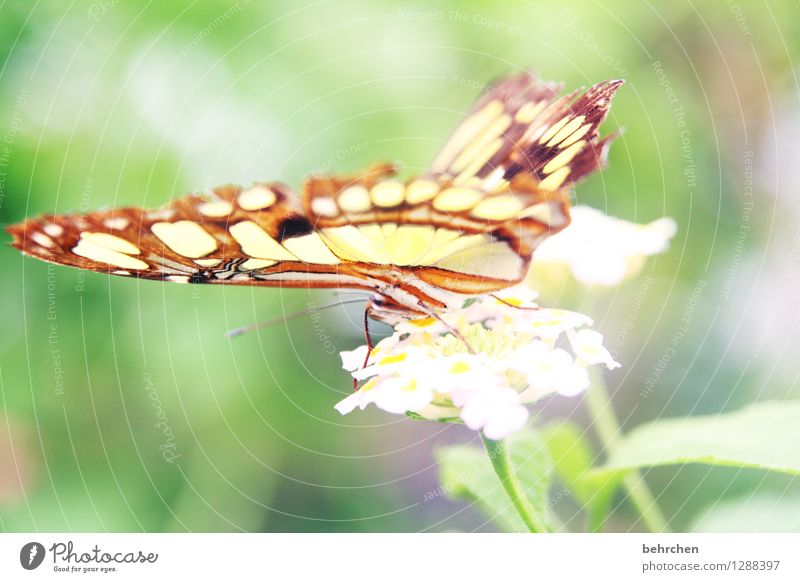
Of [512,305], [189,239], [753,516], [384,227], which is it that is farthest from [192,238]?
[753,516]

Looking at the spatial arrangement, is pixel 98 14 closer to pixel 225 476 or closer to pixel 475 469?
pixel 225 476

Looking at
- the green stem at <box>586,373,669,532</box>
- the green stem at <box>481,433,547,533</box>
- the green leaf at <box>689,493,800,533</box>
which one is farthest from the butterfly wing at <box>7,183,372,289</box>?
the green leaf at <box>689,493,800,533</box>

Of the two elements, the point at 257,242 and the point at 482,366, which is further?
the point at 257,242

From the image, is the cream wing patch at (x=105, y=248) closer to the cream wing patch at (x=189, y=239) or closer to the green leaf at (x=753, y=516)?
the cream wing patch at (x=189, y=239)

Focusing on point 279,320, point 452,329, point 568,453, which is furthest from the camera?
point 279,320
